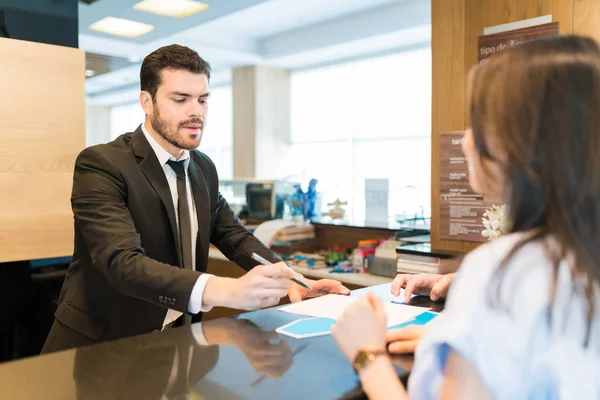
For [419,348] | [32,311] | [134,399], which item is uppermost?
[419,348]

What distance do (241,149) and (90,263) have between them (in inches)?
300

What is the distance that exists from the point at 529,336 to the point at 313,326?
2.08 feet

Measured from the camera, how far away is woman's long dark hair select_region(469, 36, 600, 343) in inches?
26.7

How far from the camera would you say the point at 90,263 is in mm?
1735

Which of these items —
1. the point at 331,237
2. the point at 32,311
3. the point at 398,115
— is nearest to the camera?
the point at 32,311

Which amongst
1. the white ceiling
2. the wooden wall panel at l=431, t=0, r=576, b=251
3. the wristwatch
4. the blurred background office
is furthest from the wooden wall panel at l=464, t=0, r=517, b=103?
the white ceiling

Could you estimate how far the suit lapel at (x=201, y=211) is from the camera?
188cm

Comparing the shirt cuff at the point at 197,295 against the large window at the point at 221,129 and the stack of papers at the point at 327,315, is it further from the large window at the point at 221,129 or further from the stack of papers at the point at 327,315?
the large window at the point at 221,129

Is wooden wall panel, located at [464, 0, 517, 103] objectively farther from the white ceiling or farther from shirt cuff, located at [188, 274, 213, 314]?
the white ceiling

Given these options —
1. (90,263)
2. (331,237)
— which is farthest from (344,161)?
(90,263)

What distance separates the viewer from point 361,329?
3.01 feet

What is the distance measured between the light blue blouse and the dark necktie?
4.03ft

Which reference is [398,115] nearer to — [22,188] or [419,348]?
[22,188]

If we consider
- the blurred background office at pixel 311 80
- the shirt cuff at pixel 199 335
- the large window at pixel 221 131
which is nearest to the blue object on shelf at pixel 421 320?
the shirt cuff at pixel 199 335
